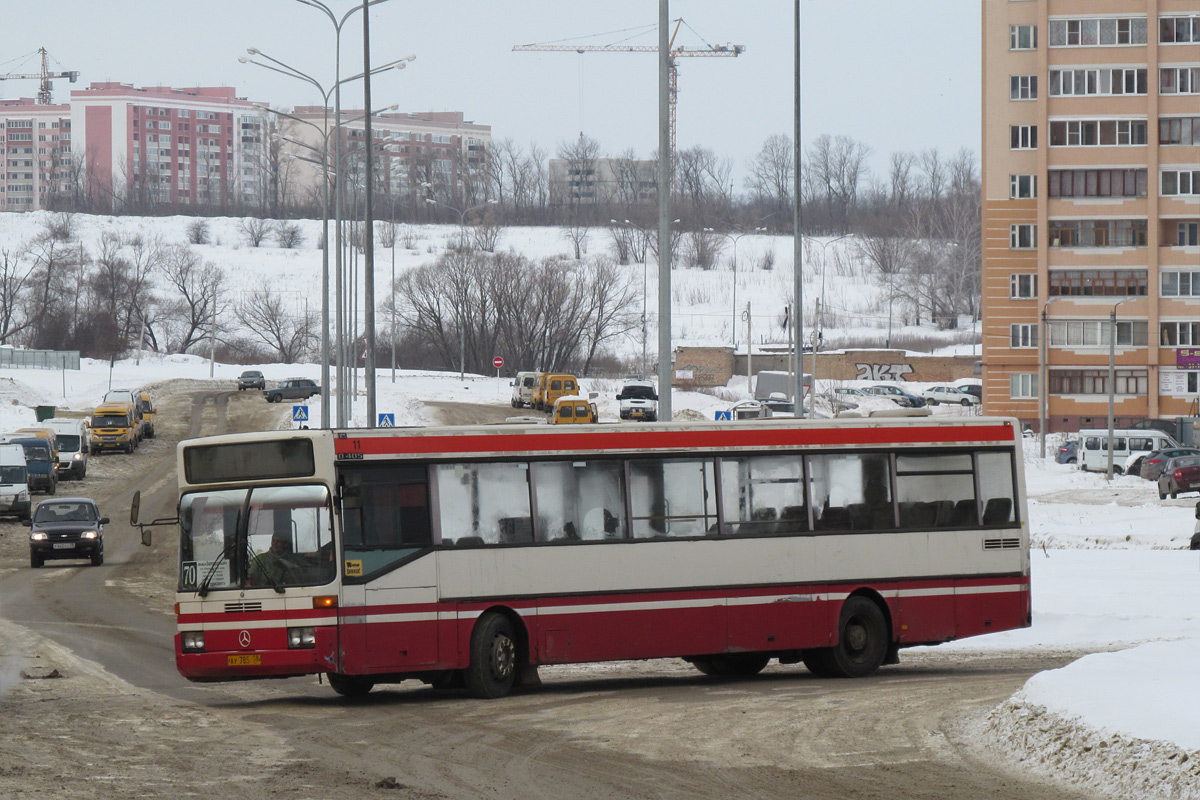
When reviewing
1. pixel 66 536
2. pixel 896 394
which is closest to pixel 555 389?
pixel 896 394

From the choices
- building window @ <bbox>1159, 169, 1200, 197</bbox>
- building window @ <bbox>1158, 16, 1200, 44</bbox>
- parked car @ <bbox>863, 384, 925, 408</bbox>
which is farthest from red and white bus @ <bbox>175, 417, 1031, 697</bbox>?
parked car @ <bbox>863, 384, 925, 408</bbox>

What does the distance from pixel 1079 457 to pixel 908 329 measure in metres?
75.4

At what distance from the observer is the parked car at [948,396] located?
3777 inches

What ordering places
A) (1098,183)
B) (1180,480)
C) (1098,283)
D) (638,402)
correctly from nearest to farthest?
(1180,480) → (638,402) → (1098,183) → (1098,283)

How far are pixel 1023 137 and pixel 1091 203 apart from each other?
4.81 meters

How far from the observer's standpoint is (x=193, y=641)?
13383 mm

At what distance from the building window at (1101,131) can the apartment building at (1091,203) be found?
0.07m

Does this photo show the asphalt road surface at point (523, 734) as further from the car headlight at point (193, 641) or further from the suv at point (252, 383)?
the suv at point (252, 383)

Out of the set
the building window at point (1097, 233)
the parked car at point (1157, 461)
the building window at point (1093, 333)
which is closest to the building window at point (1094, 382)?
the building window at point (1093, 333)

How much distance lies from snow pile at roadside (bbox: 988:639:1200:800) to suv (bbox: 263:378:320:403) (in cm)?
7008

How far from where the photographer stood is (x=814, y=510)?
1551 cm

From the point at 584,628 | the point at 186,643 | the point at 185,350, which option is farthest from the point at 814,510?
the point at 185,350

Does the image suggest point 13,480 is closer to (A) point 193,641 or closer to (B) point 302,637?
(A) point 193,641

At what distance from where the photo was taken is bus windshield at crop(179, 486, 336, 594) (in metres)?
13.4
